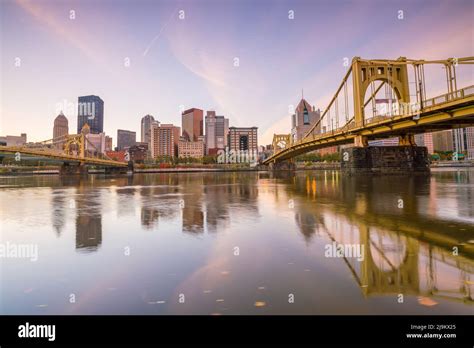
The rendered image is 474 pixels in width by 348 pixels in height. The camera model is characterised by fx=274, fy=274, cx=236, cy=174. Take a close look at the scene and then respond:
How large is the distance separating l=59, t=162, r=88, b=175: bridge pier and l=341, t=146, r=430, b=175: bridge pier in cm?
8572

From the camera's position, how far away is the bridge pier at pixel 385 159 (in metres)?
40.6

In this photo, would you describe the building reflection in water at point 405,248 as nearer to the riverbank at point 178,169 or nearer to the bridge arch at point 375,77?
the bridge arch at point 375,77

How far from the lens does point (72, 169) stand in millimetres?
91312

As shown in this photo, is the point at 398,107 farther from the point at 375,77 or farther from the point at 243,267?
the point at 243,267

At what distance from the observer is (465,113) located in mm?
26109

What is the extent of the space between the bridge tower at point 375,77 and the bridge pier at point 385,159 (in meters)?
3.02

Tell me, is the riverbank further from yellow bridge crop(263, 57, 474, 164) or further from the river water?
the river water

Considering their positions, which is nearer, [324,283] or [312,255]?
[324,283]

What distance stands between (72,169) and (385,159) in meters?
92.1

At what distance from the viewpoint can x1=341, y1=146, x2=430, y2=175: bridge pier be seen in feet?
133
